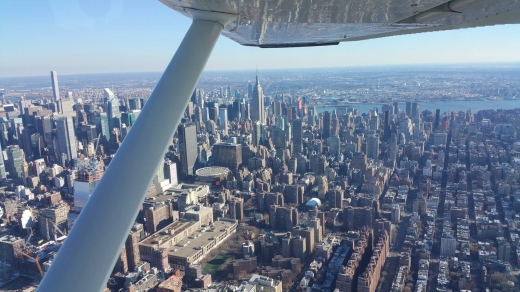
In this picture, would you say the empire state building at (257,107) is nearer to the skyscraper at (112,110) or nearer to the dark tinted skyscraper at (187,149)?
the dark tinted skyscraper at (187,149)

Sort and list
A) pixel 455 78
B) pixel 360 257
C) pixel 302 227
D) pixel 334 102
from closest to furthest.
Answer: pixel 360 257 < pixel 302 227 < pixel 334 102 < pixel 455 78

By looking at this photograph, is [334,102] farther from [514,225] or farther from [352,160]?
[514,225]

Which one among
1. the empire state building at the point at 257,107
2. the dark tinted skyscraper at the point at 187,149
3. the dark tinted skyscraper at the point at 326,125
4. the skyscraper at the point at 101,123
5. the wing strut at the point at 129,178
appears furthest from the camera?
the empire state building at the point at 257,107

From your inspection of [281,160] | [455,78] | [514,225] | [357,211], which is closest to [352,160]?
[281,160]

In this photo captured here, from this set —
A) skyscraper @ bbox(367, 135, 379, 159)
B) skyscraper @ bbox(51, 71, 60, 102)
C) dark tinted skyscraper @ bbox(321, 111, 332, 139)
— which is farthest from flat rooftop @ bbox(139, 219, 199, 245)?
dark tinted skyscraper @ bbox(321, 111, 332, 139)

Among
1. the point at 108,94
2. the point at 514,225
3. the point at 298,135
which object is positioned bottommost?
the point at 514,225

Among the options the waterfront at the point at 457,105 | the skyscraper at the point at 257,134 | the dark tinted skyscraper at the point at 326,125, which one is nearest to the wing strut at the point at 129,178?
the skyscraper at the point at 257,134

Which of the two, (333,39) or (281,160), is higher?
(333,39)

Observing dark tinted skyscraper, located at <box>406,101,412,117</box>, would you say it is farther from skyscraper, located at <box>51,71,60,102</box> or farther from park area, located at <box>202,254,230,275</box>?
skyscraper, located at <box>51,71,60,102</box>
